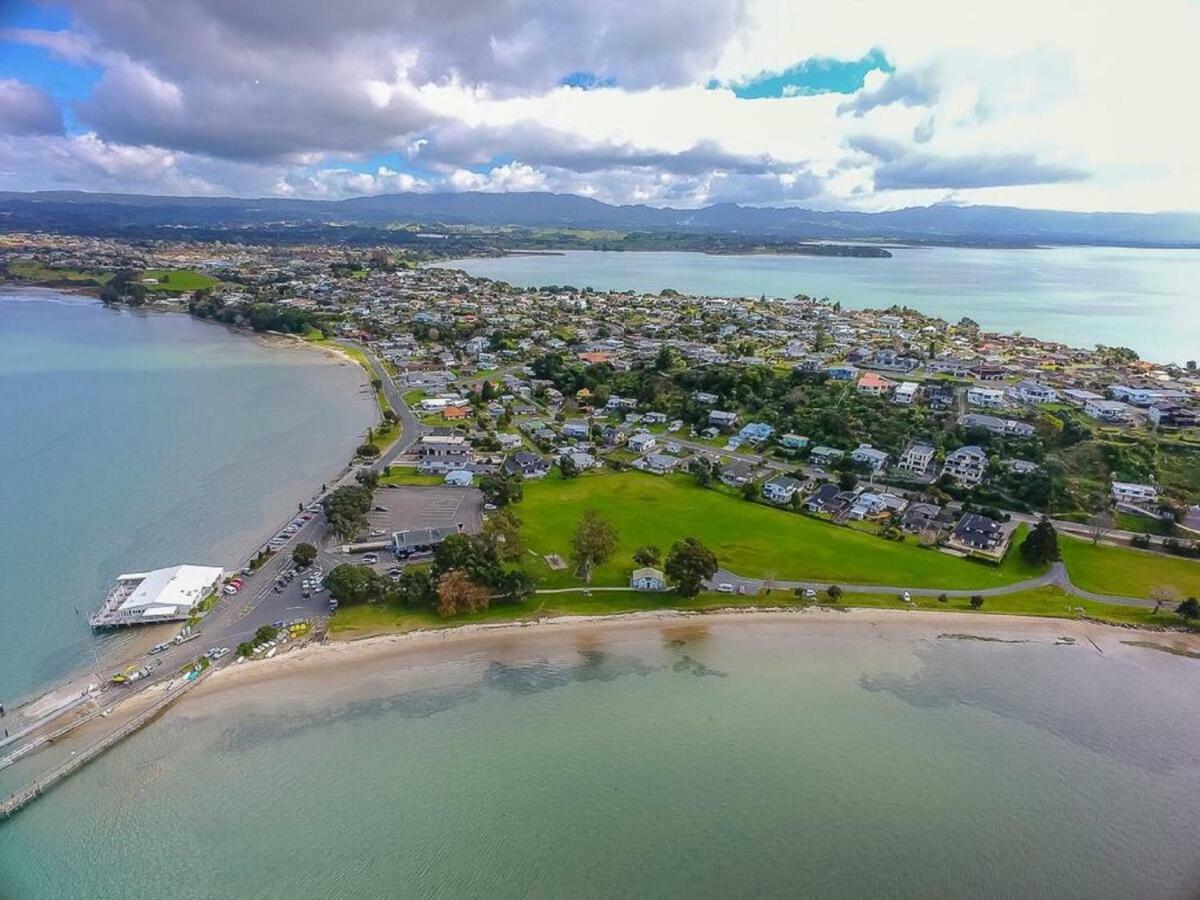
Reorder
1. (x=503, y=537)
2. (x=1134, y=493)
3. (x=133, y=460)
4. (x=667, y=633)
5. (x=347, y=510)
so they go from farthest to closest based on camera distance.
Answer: (x=133, y=460) < (x=1134, y=493) < (x=347, y=510) < (x=503, y=537) < (x=667, y=633)

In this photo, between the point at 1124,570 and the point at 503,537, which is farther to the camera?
the point at 1124,570

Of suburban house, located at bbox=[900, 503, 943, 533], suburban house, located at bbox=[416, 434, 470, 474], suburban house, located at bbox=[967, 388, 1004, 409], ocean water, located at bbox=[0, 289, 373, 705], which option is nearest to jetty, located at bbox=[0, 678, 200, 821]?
ocean water, located at bbox=[0, 289, 373, 705]

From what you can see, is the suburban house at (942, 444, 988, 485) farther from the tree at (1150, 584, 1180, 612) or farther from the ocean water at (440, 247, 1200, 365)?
the ocean water at (440, 247, 1200, 365)

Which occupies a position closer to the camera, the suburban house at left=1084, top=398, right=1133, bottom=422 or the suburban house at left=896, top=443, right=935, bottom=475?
the suburban house at left=896, top=443, right=935, bottom=475

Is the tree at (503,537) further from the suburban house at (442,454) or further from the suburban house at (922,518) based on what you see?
the suburban house at (922,518)

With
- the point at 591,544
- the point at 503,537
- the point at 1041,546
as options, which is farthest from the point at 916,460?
the point at 503,537

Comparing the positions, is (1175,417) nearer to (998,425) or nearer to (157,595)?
(998,425)
